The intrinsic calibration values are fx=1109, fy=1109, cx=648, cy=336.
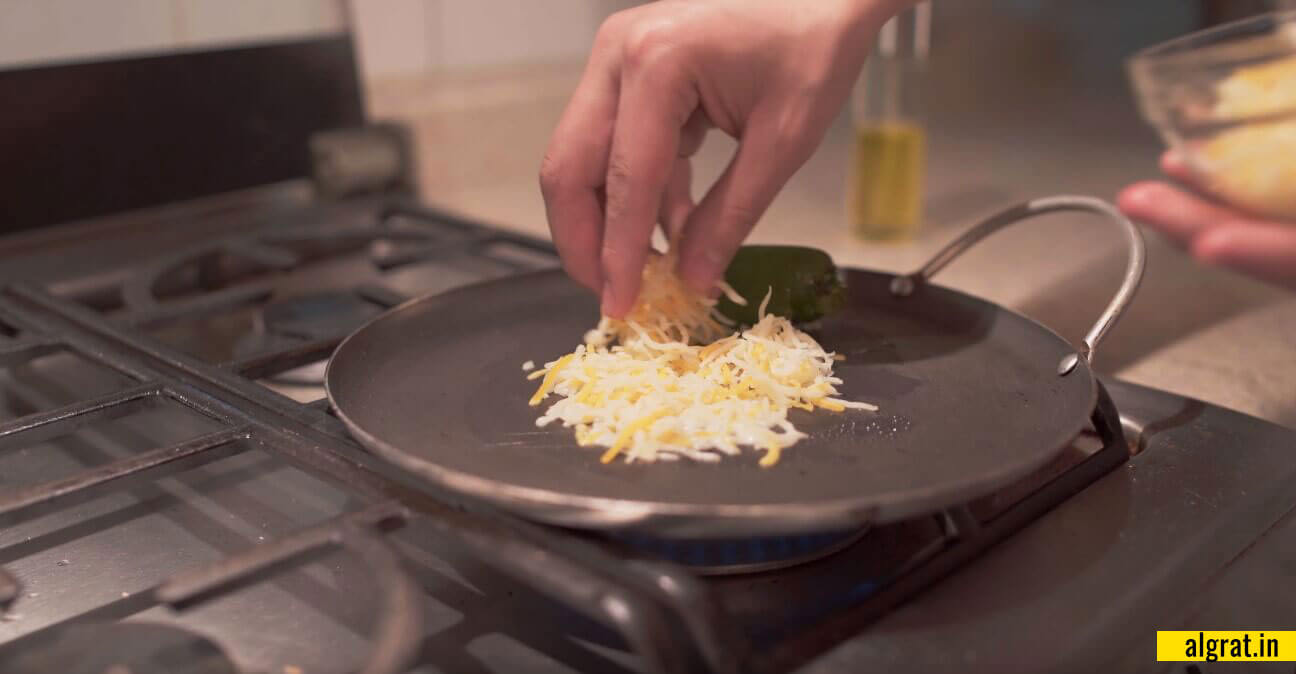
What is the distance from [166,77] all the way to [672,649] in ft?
3.19

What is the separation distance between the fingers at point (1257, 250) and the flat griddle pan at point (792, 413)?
0.10 m

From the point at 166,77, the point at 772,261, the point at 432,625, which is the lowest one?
the point at 432,625

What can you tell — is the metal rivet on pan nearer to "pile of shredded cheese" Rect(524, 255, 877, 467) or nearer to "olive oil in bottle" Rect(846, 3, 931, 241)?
"pile of shredded cheese" Rect(524, 255, 877, 467)

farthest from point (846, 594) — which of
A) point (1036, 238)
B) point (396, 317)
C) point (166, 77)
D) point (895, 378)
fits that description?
point (166, 77)

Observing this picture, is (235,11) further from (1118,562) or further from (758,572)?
(1118,562)

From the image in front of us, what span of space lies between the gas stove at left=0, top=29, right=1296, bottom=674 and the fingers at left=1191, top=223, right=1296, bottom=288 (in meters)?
0.13

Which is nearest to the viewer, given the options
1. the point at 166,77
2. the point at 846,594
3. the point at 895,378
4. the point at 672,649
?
the point at 672,649

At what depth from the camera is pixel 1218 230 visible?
539 millimetres

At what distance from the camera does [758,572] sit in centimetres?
55

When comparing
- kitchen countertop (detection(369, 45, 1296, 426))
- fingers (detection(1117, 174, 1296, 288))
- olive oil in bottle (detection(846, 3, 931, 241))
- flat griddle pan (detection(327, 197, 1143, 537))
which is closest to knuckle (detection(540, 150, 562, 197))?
flat griddle pan (detection(327, 197, 1143, 537))

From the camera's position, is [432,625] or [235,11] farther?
[235,11]

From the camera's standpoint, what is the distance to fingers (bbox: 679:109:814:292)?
26.9 inches

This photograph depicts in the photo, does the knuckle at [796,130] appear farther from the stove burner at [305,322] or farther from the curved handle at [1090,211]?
the stove burner at [305,322]

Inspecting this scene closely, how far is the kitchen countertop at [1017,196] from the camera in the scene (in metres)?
0.90
